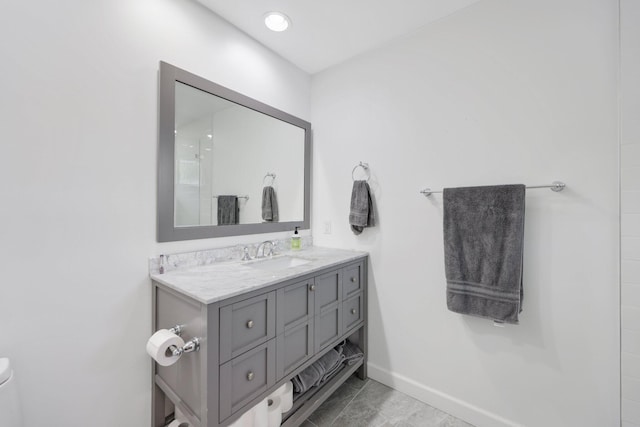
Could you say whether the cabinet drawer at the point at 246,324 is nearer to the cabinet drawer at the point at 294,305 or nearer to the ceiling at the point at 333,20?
the cabinet drawer at the point at 294,305

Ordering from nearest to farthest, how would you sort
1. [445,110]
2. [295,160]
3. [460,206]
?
[460,206], [445,110], [295,160]

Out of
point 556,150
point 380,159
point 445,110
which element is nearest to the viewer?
point 556,150

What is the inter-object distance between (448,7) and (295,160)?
143 cm

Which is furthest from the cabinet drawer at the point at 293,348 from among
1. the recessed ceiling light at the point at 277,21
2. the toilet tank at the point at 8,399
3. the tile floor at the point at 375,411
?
the recessed ceiling light at the point at 277,21

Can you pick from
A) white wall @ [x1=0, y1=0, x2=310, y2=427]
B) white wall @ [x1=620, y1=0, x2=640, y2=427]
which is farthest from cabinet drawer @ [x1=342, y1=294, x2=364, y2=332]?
white wall @ [x1=620, y1=0, x2=640, y2=427]

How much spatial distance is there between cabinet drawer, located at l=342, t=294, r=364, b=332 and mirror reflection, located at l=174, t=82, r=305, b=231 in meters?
0.82

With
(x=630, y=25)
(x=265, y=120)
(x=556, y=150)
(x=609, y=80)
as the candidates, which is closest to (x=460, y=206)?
(x=556, y=150)

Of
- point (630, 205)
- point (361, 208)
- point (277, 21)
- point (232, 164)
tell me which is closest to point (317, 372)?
point (361, 208)

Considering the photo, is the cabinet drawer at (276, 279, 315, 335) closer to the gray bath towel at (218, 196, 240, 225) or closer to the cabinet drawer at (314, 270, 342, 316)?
the cabinet drawer at (314, 270, 342, 316)

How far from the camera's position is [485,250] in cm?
147

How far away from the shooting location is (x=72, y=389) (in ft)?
3.76

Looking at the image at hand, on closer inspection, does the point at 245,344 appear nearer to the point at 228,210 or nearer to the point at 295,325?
the point at 295,325

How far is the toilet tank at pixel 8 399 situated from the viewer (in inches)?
35.1

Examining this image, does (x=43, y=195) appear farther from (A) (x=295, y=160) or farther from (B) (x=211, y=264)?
(A) (x=295, y=160)
